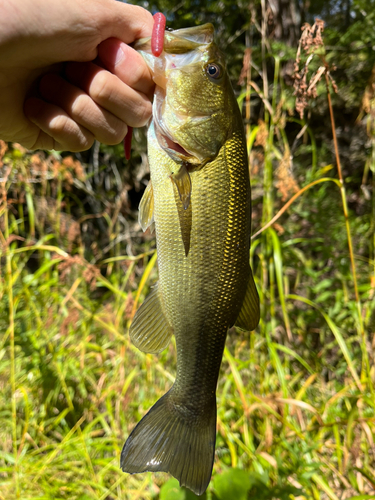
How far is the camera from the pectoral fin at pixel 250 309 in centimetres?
97

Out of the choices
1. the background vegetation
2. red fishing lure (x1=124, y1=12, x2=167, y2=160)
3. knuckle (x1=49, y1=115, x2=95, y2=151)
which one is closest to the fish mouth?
red fishing lure (x1=124, y1=12, x2=167, y2=160)

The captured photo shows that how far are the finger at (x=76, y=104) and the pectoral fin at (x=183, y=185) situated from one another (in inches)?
16.8

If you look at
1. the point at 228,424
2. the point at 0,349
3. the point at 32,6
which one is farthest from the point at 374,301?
the point at 0,349

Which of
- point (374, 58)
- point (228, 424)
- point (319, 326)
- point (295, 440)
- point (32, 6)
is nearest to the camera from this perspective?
point (32, 6)

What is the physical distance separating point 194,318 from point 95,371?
4.26ft

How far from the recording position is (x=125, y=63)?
1.01 metres

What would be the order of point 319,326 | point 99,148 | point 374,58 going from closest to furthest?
point 319,326 < point 374,58 < point 99,148

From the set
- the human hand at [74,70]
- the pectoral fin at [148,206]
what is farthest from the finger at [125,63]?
the pectoral fin at [148,206]

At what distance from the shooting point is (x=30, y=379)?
188cm

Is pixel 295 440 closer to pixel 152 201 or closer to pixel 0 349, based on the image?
pixel 152 201

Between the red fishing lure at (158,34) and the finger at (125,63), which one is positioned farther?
the finger at (125,63)

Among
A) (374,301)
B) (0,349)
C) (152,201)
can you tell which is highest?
(152,201)

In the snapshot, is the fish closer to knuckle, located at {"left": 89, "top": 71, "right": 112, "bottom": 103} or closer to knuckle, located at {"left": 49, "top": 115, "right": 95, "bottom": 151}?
knuckle, located at {"left": 89, "top": 71, "right": 112, "bottom": 103}

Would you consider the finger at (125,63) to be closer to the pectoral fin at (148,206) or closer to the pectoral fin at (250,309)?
the pectoral fin at (148,206)
